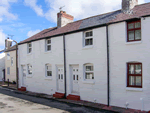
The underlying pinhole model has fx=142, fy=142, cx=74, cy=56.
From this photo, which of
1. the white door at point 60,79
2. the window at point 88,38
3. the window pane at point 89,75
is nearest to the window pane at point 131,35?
the window at point 88,38

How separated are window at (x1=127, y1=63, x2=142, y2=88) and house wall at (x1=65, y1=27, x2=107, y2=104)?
1.62m

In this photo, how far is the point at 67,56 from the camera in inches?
493

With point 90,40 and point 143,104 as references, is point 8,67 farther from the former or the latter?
point 143,104

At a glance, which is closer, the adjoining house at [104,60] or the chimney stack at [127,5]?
the adjoining house at [104,60]

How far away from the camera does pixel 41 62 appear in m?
15.1

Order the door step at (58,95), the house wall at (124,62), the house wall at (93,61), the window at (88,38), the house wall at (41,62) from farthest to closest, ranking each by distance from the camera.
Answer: the house wall at (41,62)
the door step at (58,95)
the window at (88,38)
the house wall at (93,61)
the house wall at (124,62)

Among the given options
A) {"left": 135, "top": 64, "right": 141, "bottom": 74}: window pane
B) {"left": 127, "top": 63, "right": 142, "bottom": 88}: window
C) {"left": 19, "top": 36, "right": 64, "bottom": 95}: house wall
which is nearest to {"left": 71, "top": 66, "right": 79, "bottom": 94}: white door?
{"left": 19, "top": 36, "right": 64, "bottom": 95}: house wall

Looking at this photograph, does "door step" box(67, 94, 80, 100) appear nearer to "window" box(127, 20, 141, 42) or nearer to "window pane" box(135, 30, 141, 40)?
"window" box(127, 20, 141, 42)

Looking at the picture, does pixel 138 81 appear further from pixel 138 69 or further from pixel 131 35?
pixel 131 35

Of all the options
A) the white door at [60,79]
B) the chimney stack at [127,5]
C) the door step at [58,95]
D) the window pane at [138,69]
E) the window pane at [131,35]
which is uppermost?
the chimney stack at [127,5]

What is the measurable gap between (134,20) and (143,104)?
5134 millimetres

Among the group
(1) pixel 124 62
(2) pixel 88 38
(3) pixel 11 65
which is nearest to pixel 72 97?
(2) pixel 88 38

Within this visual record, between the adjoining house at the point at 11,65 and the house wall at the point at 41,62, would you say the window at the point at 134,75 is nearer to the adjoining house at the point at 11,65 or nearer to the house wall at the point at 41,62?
the house wall at the point at 41,62

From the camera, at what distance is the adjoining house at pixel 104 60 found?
28.2ft
